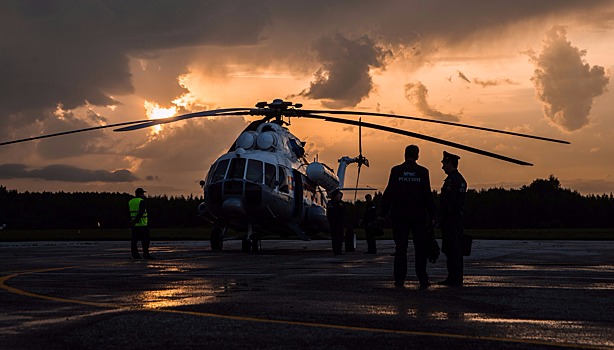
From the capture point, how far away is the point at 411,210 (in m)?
12.7

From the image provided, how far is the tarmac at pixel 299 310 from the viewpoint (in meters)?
6.96

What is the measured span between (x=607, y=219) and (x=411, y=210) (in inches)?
4089

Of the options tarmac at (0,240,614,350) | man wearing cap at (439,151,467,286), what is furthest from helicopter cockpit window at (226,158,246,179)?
man wearing cap at (439,151,467,286)

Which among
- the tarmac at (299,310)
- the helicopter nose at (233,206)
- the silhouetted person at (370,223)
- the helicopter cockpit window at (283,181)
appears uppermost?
the helicopter cockpit window at (283,181)

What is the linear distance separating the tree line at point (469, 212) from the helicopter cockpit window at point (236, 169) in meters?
79.1

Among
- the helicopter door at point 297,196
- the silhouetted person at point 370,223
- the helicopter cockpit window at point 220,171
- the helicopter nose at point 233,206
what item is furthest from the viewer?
the helicopter door at point 297,196

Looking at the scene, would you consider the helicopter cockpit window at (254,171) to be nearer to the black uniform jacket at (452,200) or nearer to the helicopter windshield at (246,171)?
the helicopter windshield at (246,171)

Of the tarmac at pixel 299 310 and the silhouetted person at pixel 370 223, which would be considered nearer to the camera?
the tarmac at pixel 299 310

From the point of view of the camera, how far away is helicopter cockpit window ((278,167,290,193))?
85.1 ft

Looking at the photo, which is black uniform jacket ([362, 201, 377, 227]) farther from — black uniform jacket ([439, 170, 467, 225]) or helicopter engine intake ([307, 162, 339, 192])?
black uniform jacket ([439, 170, 467, 225])

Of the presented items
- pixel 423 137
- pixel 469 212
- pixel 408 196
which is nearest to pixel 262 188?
pixel 423 137

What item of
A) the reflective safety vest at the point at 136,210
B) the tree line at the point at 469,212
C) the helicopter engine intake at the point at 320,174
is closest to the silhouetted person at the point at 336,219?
the helicopter engine intake at the point at 320,174

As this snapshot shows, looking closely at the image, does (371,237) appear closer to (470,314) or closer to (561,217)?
(470,314)

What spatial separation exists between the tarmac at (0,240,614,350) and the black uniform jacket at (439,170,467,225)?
107 cm
